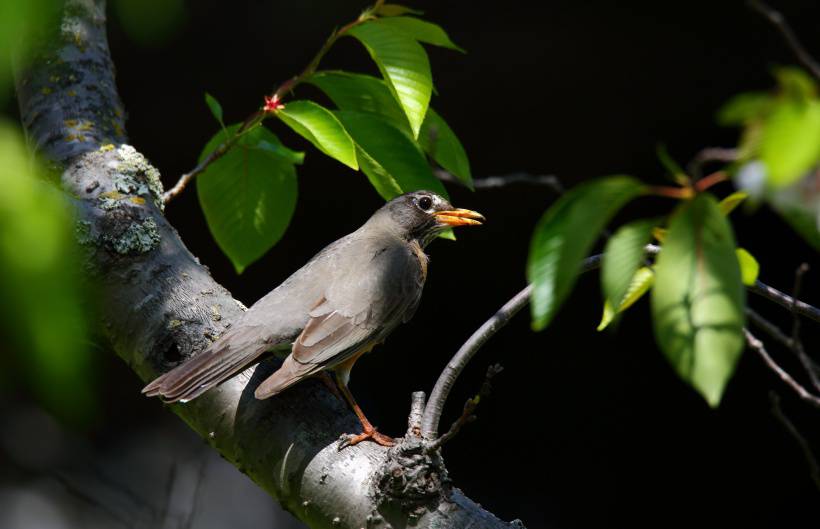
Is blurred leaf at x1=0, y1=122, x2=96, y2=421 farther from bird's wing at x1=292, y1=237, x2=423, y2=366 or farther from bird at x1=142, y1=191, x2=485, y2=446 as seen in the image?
bird's wing at x1=292, y1=237, x2=423, y2=366

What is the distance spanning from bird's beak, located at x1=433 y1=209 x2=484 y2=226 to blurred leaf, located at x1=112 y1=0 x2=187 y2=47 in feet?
8.72

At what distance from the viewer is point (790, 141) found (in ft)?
3.25

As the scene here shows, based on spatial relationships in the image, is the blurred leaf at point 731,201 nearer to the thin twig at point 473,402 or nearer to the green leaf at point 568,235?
the thin twig at point 473,402

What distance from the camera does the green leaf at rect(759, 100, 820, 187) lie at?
3.19ft

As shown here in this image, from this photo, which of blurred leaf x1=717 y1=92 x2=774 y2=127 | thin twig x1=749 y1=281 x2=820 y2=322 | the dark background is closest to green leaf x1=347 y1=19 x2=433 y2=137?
thin twig x1=749 y1=281 x2=820 y2=322

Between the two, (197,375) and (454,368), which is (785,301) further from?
(197,375)

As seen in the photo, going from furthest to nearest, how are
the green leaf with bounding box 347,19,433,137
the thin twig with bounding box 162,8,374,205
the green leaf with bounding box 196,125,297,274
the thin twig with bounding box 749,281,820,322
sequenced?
the green leaf with bounding box 196,125,297,274, the thin twig with bounding box 162,8,374,205, the green leaf with bounding box 347,19,433,137, the thin twig with bounding box 749,281,820,322

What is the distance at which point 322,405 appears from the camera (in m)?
2.26

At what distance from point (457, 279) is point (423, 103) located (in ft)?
11.2

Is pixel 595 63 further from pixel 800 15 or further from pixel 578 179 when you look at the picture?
pixel 800 15

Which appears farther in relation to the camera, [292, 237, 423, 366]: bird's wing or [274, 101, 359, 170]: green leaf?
[292, 237, 423, 366]: bird's wing

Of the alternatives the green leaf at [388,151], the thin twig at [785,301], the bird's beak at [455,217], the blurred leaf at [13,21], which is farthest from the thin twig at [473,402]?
the bird's beak at [455,217]

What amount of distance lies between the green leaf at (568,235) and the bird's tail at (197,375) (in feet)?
3.94

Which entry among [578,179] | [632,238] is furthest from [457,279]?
[632,238]
